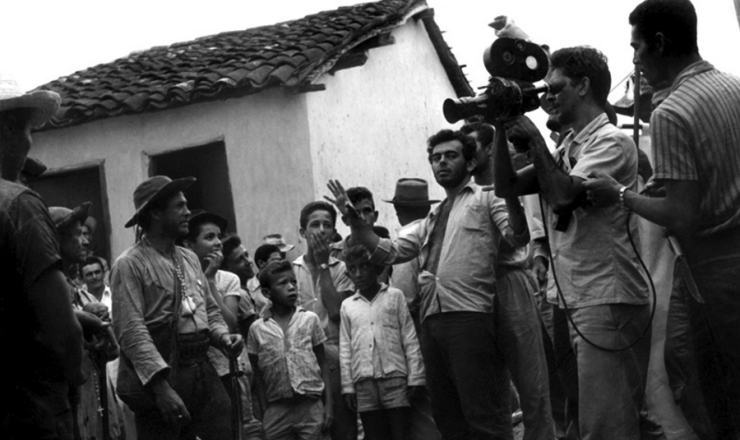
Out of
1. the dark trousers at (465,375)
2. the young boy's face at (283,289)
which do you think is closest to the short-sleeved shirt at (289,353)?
the young boy's face at (283,289)

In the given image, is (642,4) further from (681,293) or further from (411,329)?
(411,329)

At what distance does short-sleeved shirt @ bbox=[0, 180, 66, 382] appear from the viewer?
4.45 meters

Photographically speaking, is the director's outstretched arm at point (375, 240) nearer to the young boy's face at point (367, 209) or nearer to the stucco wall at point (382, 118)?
the young boy's face at point (367, 209)

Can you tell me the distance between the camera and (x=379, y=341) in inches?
358

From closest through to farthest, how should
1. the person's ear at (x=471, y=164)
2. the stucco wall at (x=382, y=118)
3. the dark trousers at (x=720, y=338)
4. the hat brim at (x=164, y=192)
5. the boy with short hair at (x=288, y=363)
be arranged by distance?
the dark trousers at (x=720, y=338), the hat brim at (x=164, y=192), the person's ear at (x=471, y=164), the boy with short hair at (x=288, y=363), the stucco wall at (x=382, y=118)

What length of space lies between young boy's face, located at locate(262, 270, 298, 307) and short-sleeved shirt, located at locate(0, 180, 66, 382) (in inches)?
200

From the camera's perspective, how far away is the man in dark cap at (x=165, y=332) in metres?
7.75

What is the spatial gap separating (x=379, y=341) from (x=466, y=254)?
4.31 ft

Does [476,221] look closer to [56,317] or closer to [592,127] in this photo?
[592,127]

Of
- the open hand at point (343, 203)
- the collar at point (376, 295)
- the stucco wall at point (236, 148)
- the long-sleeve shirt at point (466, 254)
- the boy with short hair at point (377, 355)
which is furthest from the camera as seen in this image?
the stucco wall at point (236, 148)

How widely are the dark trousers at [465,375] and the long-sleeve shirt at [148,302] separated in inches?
56.6

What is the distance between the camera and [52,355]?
14.7ft

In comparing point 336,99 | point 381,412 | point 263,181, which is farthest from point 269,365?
point 336,99

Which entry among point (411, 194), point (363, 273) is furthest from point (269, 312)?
point (411, 194)
